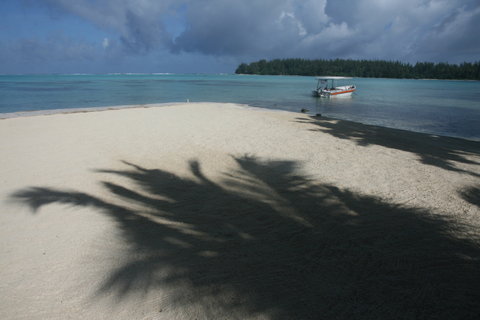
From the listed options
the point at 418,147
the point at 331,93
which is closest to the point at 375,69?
the point at 331,93

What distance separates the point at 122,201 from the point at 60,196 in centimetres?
110

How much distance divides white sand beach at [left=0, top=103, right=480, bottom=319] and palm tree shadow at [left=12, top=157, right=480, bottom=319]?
0.06 feet

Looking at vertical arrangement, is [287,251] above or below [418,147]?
below

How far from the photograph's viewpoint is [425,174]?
655 centimetres

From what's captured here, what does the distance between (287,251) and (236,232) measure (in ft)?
2.65

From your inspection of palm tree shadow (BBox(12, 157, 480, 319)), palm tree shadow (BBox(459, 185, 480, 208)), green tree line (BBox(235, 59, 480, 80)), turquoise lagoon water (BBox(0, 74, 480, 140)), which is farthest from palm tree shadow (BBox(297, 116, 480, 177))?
green tree line (BBox(235, 59, 480, 80))

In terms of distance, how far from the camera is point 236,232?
4.14 metres

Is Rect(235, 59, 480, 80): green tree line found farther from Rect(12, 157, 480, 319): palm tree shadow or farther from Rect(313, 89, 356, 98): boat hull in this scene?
Rect(12, 157, 480, 319): palm tree shadow

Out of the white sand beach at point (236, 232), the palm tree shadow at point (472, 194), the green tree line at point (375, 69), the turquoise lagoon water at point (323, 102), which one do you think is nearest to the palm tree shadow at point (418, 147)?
the white sand beach at point (236, 232)

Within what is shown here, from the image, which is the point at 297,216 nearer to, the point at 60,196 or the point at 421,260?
the point at 421,260

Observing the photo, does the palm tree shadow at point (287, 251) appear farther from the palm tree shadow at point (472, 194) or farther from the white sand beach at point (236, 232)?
the palm tree shadow at point (472, 194)

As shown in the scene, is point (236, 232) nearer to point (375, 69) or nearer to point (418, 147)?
point (418, 147)

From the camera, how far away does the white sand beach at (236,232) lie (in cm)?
279

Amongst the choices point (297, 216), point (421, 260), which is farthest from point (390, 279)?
point (297, 216)
